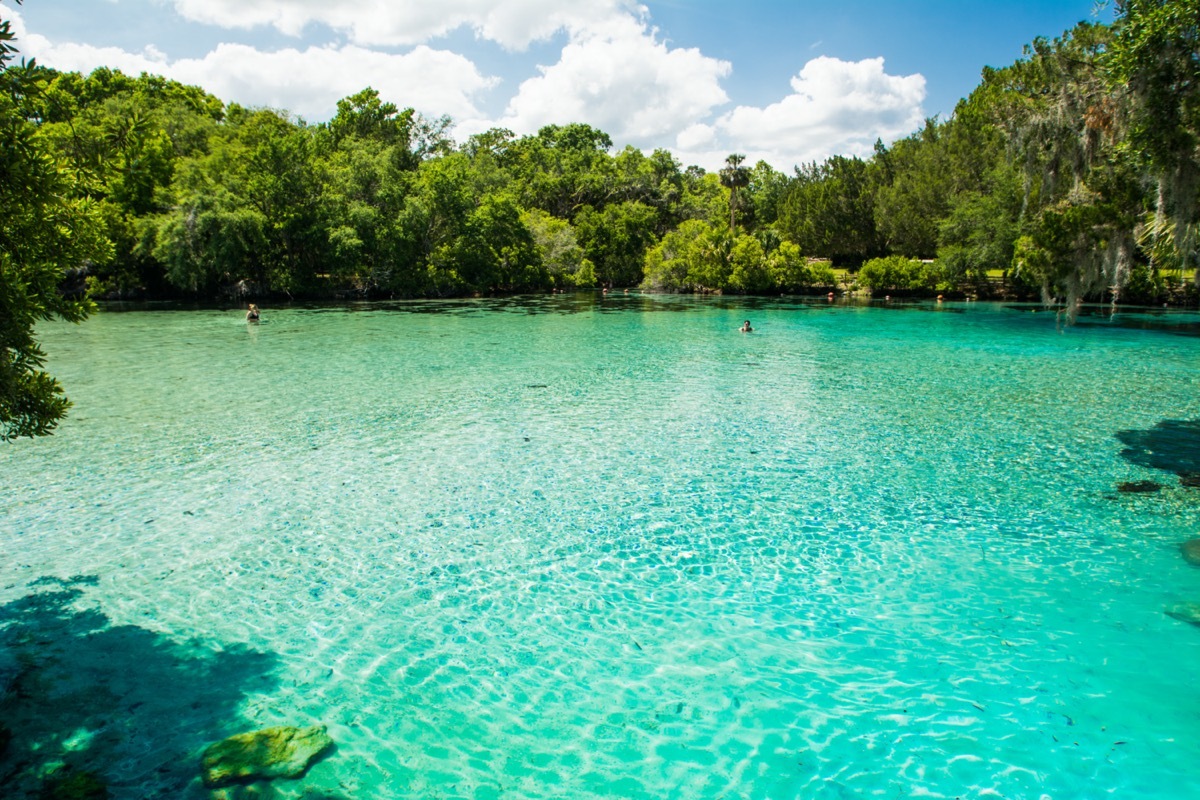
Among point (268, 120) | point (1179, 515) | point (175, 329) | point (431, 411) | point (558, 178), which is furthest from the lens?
point (558, 178)

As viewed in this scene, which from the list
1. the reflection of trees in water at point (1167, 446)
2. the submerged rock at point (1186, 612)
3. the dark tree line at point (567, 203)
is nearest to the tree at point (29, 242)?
the dark tree line at point (567, 203)

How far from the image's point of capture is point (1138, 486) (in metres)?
12.0

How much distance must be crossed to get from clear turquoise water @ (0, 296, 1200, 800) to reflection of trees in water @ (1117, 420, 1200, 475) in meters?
0.37

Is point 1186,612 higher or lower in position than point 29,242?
lower

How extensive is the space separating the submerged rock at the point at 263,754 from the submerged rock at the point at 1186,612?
9332 millimetres

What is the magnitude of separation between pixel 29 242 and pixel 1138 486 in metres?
16.3

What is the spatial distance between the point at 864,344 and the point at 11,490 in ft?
107

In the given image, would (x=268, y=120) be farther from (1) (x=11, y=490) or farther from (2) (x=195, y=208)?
(1) (x=11, y=490)

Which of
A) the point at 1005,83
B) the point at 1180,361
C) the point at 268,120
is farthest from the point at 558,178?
the point at 1180,361

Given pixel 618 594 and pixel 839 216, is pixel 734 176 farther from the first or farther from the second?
pixel 618 594

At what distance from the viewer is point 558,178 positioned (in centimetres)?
9438

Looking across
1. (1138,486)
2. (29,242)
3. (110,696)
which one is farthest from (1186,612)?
(29,242)

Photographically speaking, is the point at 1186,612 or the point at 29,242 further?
the point at 1186,612

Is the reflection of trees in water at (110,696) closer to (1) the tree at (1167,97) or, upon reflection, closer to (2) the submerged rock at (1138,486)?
(2) the submerged rock at (1138,486)
